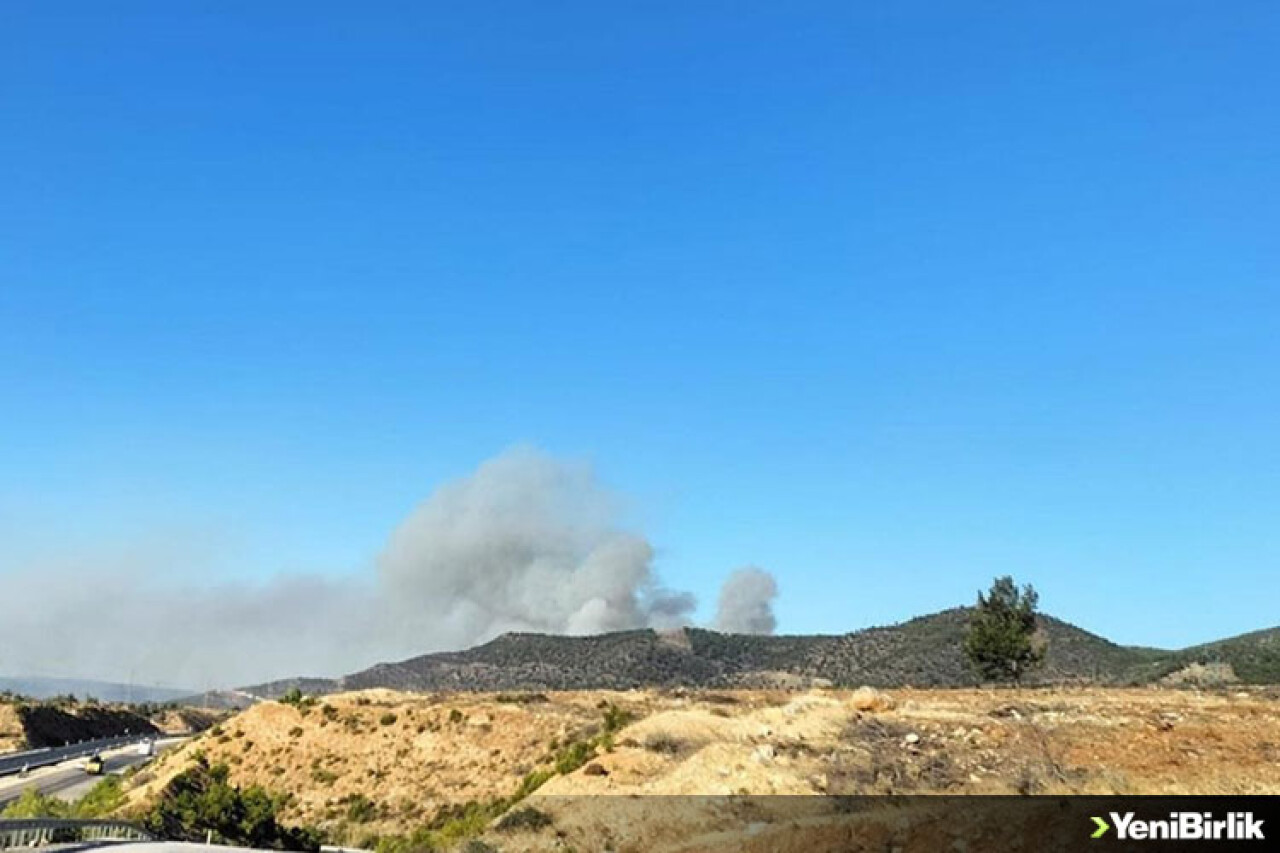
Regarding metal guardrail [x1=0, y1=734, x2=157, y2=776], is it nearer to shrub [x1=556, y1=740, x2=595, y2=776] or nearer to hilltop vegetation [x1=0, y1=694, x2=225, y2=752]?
hilltop vegetation [x1=0, y1=694, x2=225, y2=752]

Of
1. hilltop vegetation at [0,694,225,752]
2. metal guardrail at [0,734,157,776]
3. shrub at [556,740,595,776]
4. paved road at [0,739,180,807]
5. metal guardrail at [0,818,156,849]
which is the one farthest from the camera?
hilltop vegetation at [0,694,225,752]

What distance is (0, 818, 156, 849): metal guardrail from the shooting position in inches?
841

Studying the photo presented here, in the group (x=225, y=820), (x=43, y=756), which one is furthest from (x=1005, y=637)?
(x=43, y=756)

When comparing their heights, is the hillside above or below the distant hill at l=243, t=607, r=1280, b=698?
below

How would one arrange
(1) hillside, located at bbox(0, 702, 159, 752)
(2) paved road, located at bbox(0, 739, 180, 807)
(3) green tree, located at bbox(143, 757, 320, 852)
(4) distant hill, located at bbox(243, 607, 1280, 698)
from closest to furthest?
(3) green tree, located at bbox(143, 757, 320, 852) < (2) paved road, located at bbox(0, 739, 180, 807) < (1) hillside, located at bbox(0, 702, 159, 752) < (4) distant hill, located at bbox(243, 607, 1280, 698)

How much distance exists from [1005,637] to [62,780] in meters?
67.3

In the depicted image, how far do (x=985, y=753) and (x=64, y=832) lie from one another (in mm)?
29272

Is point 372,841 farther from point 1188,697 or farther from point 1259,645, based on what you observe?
point 1259,645

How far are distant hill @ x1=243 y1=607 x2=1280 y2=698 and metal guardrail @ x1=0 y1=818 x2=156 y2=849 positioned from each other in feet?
274

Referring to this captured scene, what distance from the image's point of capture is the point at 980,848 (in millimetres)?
28578

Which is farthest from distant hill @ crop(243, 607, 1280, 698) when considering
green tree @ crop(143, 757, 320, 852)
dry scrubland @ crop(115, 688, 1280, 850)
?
green tree @ crop(143, 757, 320, 852)

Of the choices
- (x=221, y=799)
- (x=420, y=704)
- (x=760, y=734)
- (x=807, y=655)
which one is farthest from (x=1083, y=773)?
(x=807, y=655)

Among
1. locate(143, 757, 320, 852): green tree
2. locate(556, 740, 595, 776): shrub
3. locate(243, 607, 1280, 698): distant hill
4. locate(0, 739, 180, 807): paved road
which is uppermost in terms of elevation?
locate(243, 607, 1280, 698): distant hill

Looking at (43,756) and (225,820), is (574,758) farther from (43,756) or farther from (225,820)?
(43,756)
